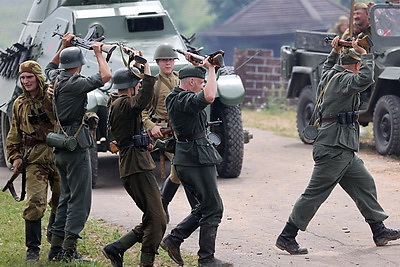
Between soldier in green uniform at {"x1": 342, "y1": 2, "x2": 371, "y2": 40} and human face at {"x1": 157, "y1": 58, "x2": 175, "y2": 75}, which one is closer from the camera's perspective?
human face at {"x1": 157, "y1": 58, "x2": 175, "y2": 75}

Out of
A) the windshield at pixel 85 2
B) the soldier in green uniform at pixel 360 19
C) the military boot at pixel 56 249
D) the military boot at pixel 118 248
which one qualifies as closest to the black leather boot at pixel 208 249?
the military boot at pixel 118 248

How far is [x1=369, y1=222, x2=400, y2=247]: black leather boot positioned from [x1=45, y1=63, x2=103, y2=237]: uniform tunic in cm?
242

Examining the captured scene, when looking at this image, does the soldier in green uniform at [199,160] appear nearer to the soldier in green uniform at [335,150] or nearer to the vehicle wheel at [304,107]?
the soldier in green uniform at [335,150]

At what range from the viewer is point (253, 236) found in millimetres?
10188

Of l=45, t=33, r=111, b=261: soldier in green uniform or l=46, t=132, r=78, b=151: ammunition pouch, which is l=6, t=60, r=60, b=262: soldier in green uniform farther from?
l=46, t=132, r=78, b=151: ammunition pouch

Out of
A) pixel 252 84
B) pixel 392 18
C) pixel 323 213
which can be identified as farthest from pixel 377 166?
pixel 252 84

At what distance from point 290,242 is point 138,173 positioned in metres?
1.60

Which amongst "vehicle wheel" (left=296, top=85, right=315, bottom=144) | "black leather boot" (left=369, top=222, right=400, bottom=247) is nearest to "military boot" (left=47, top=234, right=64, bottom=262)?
"black leather boot" (left=369, top=222, right=400, bottom=247)

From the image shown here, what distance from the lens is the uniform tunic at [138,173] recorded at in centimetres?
844

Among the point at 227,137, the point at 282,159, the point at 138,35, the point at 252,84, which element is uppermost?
the point at 138,35

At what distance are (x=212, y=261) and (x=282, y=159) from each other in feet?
25.0

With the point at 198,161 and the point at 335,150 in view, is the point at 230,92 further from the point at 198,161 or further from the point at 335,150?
the point at 198,161

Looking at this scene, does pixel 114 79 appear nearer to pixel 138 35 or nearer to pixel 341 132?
pixel 341 132

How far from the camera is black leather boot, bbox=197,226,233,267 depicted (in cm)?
870
